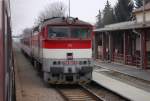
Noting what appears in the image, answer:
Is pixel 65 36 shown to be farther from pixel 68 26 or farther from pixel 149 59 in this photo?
pixel 149 59

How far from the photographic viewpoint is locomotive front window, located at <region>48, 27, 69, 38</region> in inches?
645

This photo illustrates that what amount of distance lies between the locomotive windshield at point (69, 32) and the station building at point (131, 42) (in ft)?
29.6

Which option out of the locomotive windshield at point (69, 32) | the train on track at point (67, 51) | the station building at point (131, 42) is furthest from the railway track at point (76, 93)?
the station building at point (131, 42)

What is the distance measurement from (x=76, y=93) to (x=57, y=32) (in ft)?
8.88

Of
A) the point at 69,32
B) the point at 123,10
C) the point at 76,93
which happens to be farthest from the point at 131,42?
the point at 123,10

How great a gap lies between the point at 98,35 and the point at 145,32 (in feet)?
66.8

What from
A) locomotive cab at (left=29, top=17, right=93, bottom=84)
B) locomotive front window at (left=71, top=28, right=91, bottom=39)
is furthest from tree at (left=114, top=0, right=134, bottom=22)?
locomotive cab at (left=29, top=17, right=93, bottom=84)

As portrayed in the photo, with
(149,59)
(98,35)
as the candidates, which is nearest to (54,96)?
(149,59)

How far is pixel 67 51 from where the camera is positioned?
53.0ft

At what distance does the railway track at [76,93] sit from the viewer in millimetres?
13985

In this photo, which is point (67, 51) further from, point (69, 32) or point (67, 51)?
point (69, 32)

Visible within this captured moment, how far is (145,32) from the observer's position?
2781cm

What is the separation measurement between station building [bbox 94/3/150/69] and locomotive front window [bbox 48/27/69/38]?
31.3 feet

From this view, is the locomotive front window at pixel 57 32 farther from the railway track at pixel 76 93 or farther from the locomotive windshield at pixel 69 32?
the railway track at pixel 76 93
